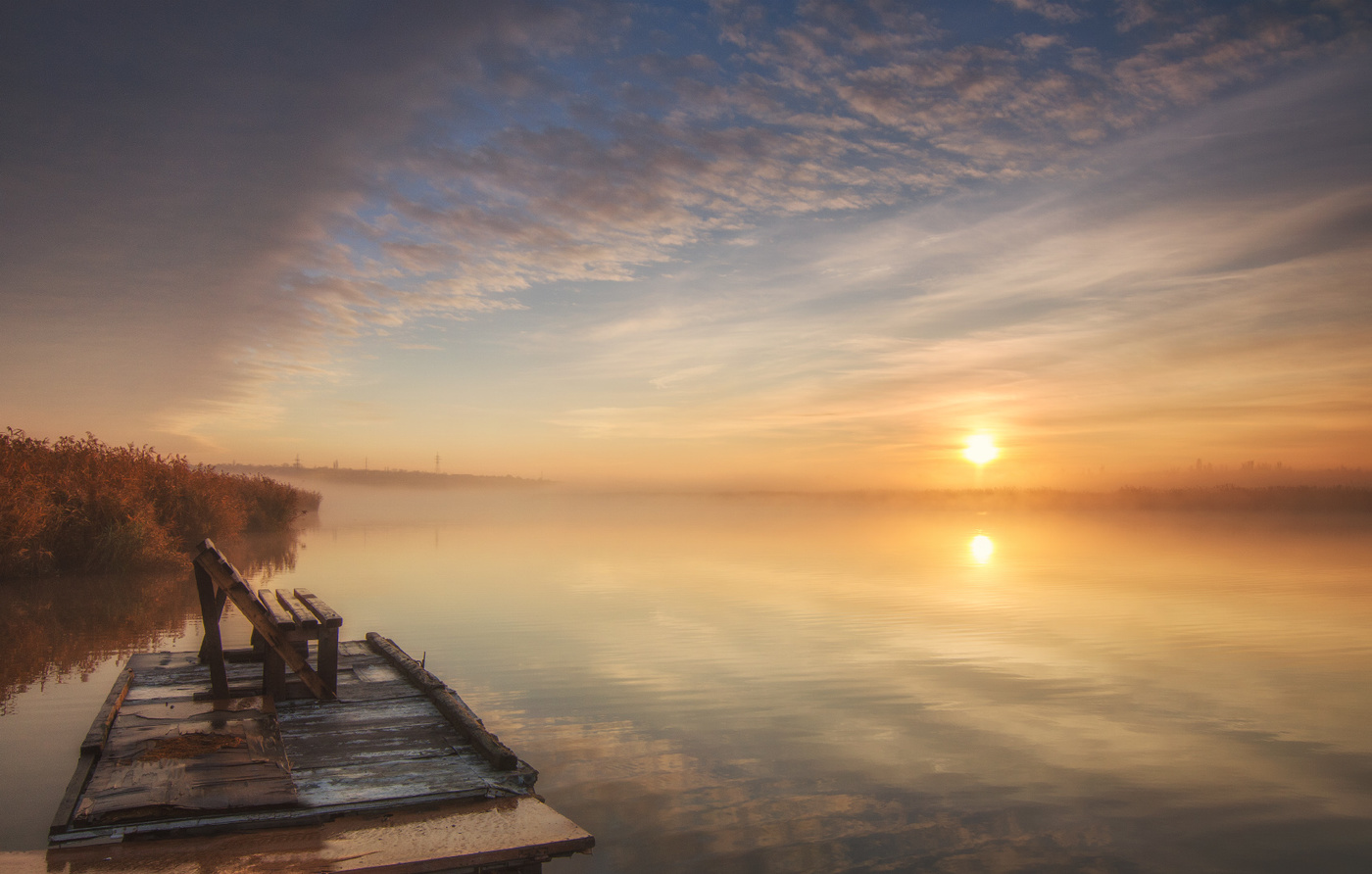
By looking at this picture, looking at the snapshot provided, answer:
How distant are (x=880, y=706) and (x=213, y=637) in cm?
830

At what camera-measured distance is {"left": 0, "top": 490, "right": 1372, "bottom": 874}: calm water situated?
24.4 ft

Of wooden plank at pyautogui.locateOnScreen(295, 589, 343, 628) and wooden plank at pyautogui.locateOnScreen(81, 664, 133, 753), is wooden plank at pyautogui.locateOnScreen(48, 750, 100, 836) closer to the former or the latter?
wooden plank at pyautogui.locateOnScreen(81, 664, 133, 753)

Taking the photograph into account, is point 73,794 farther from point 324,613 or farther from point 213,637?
point 213,637

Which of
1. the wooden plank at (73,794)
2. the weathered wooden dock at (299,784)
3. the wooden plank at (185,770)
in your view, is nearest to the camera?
the weathered wooden dock at (299,784)

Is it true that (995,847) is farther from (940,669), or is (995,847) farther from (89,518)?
(89,518)

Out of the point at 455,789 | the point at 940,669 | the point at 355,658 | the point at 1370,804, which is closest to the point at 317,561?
the point at 355,658

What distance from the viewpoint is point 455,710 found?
820cm

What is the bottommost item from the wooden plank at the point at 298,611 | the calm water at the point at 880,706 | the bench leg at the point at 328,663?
the calm water at the point at 880,706

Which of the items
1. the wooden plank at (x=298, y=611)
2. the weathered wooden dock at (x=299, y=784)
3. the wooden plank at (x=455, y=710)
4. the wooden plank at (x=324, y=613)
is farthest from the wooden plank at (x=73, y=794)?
the wooden plank at (x=455, y=710)

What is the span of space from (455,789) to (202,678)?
6038 millimetres

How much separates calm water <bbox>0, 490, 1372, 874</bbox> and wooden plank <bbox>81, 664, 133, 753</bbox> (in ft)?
2.00

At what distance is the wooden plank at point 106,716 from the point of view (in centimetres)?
695

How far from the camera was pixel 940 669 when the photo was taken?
14.0 metres

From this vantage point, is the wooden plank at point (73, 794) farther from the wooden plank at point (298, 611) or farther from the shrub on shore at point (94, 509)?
the shrub on shore at point (94, 509)
